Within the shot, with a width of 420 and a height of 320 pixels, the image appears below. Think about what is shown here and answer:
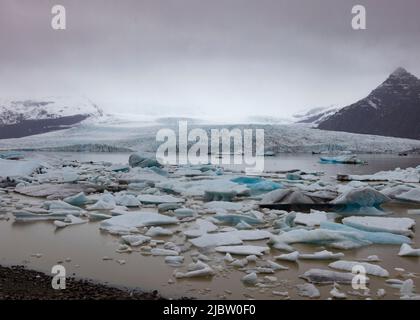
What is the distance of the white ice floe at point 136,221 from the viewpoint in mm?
5098

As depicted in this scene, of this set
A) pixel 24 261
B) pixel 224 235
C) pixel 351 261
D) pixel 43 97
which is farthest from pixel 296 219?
pixel 43 97

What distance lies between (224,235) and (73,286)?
1829 mm

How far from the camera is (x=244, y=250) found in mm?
3982

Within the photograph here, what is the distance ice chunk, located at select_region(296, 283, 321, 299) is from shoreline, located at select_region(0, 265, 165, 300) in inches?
36.3

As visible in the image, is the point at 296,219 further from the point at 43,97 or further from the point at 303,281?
the point at 43,97

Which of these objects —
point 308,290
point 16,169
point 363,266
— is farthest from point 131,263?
point 16,169

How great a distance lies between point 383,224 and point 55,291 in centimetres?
368

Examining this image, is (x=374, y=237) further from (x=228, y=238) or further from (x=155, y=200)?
(x=155, y=200)

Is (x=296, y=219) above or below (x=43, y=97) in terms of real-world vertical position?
below

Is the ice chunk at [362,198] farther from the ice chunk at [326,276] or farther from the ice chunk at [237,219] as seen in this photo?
the ice chunk at [326,276]

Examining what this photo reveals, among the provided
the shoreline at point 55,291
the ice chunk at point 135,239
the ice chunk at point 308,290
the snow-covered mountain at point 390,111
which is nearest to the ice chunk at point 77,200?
the ice chunk at point 135,239

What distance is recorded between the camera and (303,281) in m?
3.22

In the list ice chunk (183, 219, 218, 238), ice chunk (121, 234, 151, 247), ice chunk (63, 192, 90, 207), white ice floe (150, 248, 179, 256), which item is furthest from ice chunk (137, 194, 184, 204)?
white ice floe (150, 248, 179, 256)
